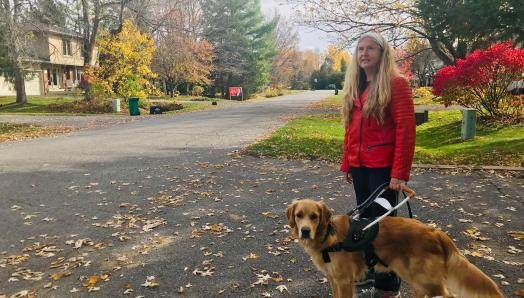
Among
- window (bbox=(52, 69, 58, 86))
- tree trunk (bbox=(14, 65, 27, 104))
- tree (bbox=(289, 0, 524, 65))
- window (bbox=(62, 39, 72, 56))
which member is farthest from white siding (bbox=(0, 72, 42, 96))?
tree (bbox=(289, 0, 524, 65))

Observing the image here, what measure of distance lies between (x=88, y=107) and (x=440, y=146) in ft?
79.0

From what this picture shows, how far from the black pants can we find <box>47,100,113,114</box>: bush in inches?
1068

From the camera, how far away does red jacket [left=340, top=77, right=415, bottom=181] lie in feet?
11.0

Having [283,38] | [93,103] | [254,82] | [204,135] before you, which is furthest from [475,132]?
[283,38]

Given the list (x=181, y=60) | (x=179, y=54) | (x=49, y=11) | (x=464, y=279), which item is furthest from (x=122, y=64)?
(x=464, y=279)

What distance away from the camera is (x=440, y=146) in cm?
1319

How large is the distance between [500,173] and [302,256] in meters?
6.05

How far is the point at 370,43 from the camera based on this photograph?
11.3 ft

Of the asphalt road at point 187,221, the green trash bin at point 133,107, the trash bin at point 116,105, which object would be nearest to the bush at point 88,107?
the trash bin at point 116,105

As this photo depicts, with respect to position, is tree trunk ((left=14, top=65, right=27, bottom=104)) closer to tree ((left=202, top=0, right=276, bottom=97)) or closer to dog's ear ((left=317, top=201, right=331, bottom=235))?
tree ((left=202, top=0, right=276, bottom=97))

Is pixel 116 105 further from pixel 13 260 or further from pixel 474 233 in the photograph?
pixel 474 233

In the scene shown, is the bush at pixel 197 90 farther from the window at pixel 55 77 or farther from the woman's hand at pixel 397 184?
the woman's hand at pixel 397 184

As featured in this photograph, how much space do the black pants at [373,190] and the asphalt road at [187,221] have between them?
0.68 metres

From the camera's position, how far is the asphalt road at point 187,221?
4449mm
